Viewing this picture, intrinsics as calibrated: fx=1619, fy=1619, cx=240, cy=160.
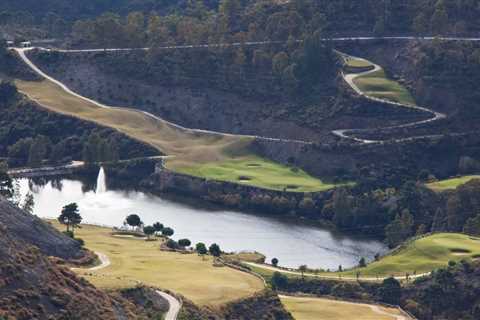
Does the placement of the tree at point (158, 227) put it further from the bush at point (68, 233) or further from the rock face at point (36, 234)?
the rock face at point (36, 234)

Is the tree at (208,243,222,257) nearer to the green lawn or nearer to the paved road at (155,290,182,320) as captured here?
the green lawn

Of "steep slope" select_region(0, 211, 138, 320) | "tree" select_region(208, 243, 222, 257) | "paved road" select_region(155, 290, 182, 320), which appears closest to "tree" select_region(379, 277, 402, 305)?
"tree" select_region(208, 243, 222, 257)

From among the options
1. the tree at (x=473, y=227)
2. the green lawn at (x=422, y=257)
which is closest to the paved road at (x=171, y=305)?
the green lawn at (x=422, y=257)

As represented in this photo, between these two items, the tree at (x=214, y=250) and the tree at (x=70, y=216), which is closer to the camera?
the tree at (x=214, y=250)

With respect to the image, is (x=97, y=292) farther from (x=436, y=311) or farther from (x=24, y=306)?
(x=436, y=311)

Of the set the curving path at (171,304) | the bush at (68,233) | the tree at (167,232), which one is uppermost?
the curving path at (171,304)

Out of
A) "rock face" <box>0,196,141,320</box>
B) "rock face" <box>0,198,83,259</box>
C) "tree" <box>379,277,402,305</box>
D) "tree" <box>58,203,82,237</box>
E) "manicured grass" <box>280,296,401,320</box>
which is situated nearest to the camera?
"rock face" <box>0,196,141,320</box>
